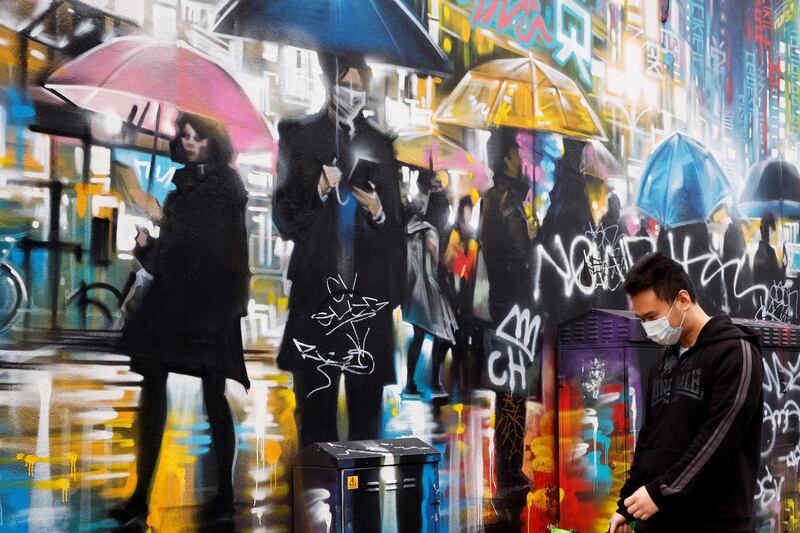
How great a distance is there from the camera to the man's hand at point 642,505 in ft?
13.0

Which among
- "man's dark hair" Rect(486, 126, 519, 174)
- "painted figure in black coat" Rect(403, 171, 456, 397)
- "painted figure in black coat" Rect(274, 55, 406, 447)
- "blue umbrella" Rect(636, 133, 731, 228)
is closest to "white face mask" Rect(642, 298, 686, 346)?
Result: "painted figure in black coat" Rect(274, 55, 406, 447)

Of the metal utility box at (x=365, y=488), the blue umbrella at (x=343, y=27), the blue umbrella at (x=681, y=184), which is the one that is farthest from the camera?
the blue umbrella at (x=681, y=184)

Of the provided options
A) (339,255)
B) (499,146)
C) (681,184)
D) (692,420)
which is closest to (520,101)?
(499,146)

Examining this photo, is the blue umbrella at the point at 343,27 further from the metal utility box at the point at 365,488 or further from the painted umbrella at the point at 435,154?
the metal utility box at the point at 365,488

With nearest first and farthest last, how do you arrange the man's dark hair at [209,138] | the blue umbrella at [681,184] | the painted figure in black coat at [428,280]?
the man's dark hair at [209,138], the painted figure in black coat at [428,280], the blue umbrella at [681,184]

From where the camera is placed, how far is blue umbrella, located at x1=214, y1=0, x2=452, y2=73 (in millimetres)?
5820

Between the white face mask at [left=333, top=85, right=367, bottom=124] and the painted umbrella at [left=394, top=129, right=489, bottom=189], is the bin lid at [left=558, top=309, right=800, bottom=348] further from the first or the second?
the white face mask at [left=333, top=85, right=367, bottom=124]

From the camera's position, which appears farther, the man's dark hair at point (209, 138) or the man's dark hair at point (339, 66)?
the man's dark hair at point (339, 66)

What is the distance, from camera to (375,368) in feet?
20.7

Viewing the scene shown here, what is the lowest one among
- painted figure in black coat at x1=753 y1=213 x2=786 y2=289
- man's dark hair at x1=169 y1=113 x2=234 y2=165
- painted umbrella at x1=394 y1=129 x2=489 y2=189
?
painted figure in black coat at x1=753 y1=213 x2=786 y2=289

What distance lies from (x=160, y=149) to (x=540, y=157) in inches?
139

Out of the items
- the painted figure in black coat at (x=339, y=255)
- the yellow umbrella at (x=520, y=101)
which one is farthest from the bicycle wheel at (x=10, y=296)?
the yellow umbrella at (x=520, y=101)

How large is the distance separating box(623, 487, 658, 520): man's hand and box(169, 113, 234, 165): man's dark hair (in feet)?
10.2

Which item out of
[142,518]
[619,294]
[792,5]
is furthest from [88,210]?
[792,5]
